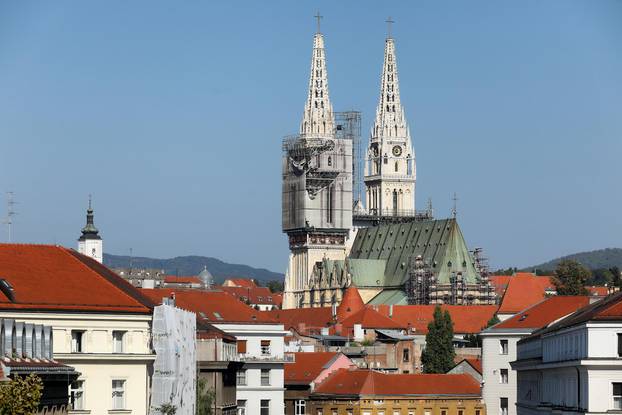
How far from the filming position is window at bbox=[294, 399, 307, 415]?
144125 mm

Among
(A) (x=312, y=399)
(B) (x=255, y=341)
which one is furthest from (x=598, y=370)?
(A) (x=312, y=399)

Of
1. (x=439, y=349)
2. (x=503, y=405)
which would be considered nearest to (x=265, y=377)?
(x=503, y=405)

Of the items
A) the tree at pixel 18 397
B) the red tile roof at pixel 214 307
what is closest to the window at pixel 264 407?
the red tile roof at pixel 214 307

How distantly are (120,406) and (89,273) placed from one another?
16.8 feet

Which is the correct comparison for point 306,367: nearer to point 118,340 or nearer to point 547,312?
point 547,312

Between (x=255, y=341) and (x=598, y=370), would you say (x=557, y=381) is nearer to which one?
(x=598, y=370)

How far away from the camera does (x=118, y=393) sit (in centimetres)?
7094

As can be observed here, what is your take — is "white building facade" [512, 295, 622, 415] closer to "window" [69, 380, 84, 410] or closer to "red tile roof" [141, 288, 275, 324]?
"red tile roof" [141, 288, 275, 324]

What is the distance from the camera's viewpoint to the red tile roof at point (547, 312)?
11356 cm

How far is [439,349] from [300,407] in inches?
1672

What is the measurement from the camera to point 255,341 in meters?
109

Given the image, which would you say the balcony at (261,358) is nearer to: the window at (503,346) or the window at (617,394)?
the window at (503,346)

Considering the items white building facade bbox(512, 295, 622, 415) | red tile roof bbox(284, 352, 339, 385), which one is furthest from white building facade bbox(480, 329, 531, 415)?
red tile roof bbox(284, 352, 339, 385)

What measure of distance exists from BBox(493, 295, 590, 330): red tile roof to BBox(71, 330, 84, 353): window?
46697mm
